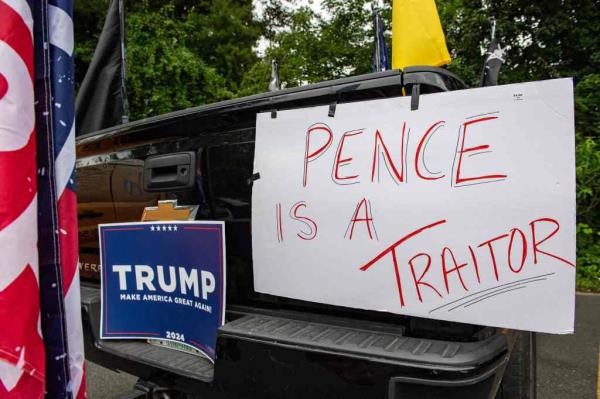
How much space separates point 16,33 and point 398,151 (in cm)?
113

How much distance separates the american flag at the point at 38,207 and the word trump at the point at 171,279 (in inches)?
27.4

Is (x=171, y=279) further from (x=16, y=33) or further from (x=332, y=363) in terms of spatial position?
(x=16, y=33)

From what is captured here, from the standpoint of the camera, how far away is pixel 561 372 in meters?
3.49

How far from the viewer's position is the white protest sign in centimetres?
137

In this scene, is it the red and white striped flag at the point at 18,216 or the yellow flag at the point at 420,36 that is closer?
the red and white striped flag at the point at 18,216

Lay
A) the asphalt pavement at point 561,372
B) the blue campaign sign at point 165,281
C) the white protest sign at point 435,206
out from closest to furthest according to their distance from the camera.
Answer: the white protest sign at point 435,206, the blue campaign sign at point 165,281, the asphalt pavement at point 561,372

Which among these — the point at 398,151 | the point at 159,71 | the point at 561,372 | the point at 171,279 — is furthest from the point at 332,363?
the point at 159,71

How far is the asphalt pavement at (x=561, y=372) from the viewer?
3215mm

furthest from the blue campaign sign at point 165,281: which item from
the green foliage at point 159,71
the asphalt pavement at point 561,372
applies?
the green foliage at point 159,71

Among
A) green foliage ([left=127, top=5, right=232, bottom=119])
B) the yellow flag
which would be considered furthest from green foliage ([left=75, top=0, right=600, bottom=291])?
the yellow flag

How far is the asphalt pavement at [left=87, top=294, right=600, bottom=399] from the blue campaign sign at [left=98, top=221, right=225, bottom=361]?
133 cm

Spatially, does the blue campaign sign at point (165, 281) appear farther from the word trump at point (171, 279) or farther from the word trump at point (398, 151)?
the word trump at point (398, 151)

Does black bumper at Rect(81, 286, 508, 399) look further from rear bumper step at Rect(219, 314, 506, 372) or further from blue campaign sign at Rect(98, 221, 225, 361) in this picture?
blue campaign sign at Rect(98, 221, 225, 361)

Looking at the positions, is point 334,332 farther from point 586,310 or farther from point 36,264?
point 586,310
